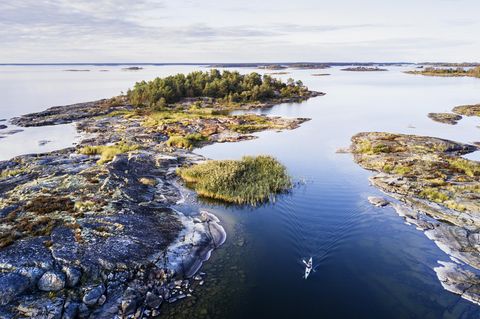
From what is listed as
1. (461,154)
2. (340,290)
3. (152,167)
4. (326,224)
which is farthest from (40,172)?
(461,154)

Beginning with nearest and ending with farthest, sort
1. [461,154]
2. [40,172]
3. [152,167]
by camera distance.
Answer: [40,172], [152,167], [461,154]

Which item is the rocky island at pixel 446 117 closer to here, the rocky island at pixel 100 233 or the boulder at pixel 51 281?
the rocky island at pixel 100 233

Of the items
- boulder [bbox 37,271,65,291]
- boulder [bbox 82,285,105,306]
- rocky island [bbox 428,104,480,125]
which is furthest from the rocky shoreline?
rocky island [bbox 428,104,480,125]

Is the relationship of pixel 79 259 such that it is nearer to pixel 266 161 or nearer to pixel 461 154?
pixel 266 161

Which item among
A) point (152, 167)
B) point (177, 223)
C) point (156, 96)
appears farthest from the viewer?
point (156, 96)

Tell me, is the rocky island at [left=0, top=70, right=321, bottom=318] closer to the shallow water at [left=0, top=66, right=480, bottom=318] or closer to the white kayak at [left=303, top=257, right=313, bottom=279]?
the shallow water at [left=0, top=66, right=480, bottom=318]

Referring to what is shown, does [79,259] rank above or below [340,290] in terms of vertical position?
above

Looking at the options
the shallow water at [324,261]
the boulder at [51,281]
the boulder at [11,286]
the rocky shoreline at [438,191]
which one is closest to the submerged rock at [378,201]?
the rocky shoreline at [438,191]
